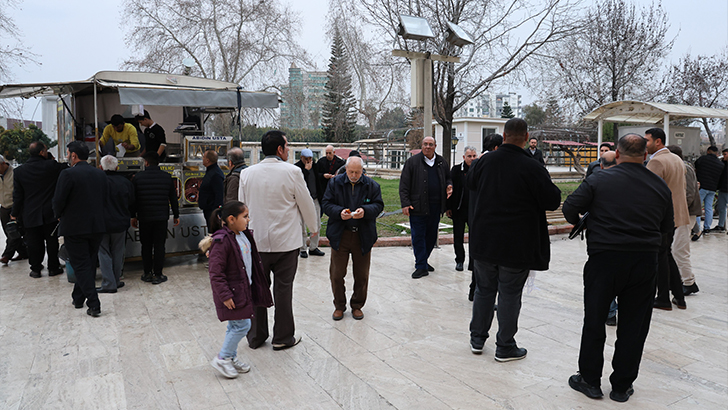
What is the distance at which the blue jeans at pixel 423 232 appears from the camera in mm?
7012

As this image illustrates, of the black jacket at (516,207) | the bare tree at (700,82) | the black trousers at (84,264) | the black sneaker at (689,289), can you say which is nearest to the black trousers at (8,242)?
the black trousers at (84,264)

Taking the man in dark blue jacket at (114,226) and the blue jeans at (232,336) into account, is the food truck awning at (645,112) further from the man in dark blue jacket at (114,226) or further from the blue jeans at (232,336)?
the blue jeans at (232,336)

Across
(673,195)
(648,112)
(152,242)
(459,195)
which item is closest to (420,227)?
(459,195)

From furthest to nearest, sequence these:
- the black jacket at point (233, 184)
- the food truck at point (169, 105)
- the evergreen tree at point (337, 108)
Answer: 1. the evergreen tree at point (337, 108)
2. the food truck at point (169, 105)
3. the black jacket at point (233, 184)

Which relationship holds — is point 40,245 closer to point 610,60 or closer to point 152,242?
point 152,242

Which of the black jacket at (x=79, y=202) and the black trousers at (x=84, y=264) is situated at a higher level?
the black jacket at (x=79, y=202)

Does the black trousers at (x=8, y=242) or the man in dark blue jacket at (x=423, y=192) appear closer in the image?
the man in dark blue jacket at (x=423, y=192)

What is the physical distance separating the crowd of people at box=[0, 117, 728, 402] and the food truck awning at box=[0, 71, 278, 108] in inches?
33.5

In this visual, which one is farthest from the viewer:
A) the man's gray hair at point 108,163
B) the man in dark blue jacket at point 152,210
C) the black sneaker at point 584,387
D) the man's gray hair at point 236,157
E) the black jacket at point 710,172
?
the black jacket at point 710,172

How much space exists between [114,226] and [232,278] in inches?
121

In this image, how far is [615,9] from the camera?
57.1ft

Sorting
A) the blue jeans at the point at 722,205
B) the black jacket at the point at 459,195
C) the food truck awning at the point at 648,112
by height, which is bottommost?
the blue jeans at the point at 722,205

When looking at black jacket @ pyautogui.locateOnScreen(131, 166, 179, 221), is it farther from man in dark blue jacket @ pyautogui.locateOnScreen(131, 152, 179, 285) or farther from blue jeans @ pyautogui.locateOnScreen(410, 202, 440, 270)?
blue jeans @ pyautogui.locateOnScreen(410, 202, 440, 270)

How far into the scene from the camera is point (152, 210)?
6836 mm
